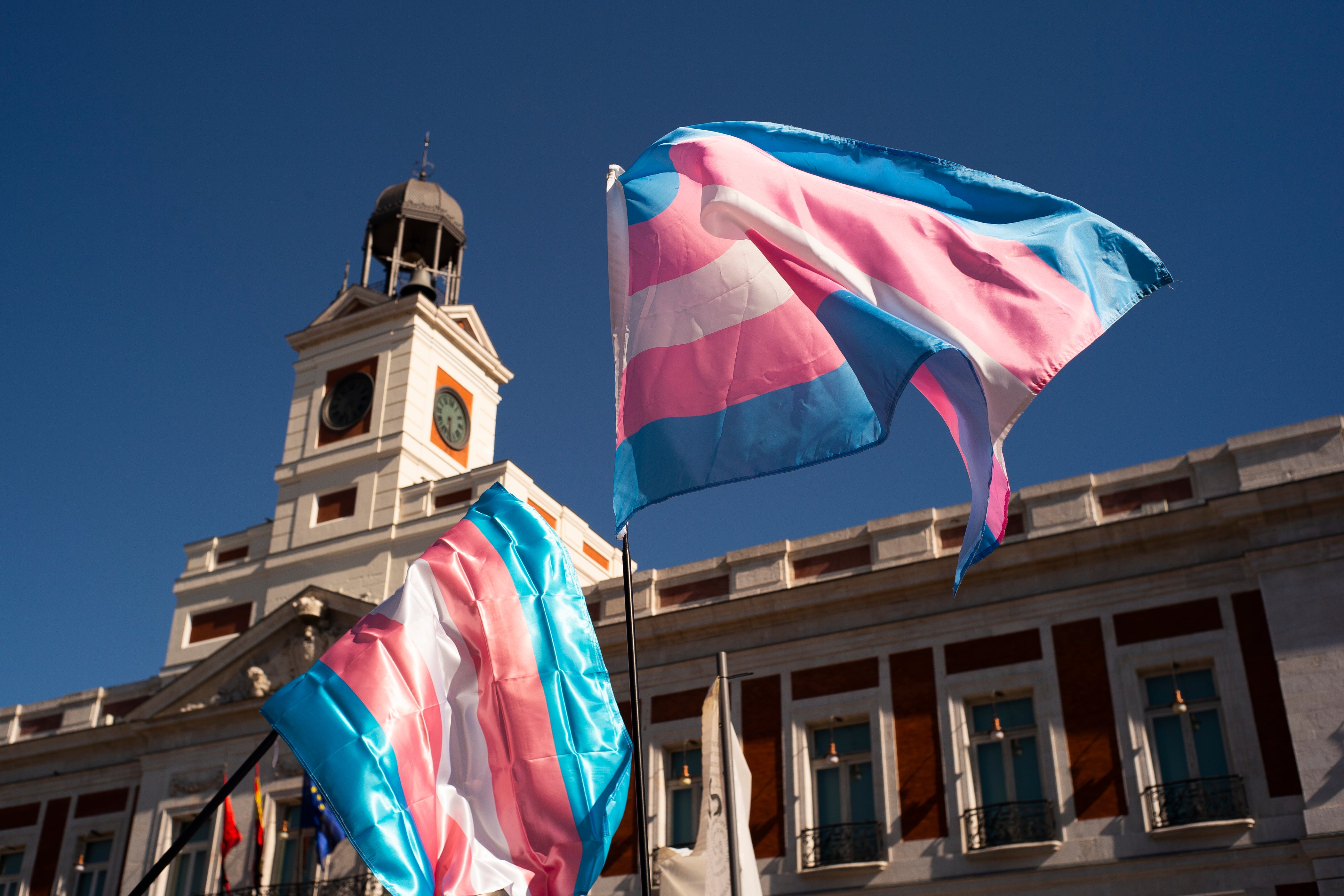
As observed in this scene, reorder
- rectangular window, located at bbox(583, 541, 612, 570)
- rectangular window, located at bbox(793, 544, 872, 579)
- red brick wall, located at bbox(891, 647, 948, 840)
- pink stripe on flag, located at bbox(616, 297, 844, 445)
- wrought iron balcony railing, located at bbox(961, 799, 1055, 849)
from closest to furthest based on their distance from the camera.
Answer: pink stripe on flag, located at bbox(616, 297, 844, 445), wrought iron balcony railing, located at bbox(961, 799, 1055, 849), red brick wall, located at bbox(891, 647, 948, 840), rectangular window, located at bbox(793, 544, 872, 579), rectangular window, located at bbox(583, 541, 612, 570)

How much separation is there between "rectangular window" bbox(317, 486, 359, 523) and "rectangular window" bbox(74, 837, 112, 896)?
8671 mm

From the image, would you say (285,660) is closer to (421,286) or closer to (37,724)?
(37,724)

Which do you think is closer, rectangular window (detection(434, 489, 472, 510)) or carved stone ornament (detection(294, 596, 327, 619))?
carved stone ornament (detection(294, 596, 327, 619))

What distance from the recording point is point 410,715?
9297mm

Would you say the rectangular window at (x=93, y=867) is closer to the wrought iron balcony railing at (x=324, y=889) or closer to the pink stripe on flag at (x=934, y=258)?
the wrought iron balcony railing at (x=324, y=889)

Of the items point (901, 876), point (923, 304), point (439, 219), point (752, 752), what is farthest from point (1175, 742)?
point (439, 219)

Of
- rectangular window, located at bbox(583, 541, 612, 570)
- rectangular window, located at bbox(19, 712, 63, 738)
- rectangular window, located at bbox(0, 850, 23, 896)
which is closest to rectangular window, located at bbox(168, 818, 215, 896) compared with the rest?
rectangular window, located at bbox(0, 850, 23, 896)

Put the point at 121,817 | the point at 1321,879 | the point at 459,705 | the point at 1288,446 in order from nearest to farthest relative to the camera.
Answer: the point at 459,705, the point at 1321,879, the point at 1288,446, the point at 121,817

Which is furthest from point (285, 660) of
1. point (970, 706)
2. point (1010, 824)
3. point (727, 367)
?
point (727, 367)

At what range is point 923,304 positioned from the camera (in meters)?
8.81

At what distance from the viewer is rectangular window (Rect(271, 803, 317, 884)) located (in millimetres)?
25266

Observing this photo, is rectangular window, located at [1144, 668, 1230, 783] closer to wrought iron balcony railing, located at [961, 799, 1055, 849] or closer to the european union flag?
wrought iron balcony railing, located at [961, 799, 1055, 849]

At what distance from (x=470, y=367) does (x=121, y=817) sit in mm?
14241

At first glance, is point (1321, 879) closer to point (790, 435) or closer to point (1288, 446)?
point (1288, 446)
